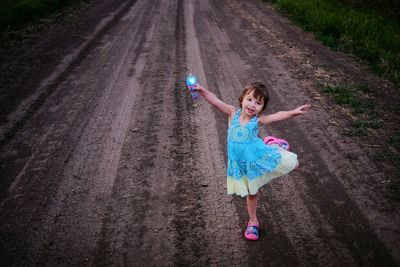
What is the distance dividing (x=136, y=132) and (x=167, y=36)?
555 cm

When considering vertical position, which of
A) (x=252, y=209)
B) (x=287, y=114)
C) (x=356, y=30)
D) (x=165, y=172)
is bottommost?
(x=165, y=172)

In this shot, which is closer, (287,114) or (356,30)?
(287,114)

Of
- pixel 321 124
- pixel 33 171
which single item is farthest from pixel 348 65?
pixel 33 171

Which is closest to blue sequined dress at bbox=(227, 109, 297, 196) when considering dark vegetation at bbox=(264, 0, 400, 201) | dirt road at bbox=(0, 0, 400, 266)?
dirt road at bbox=(0, 0, 400, 266)

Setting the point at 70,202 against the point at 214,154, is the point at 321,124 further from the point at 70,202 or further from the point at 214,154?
the point at 70,202

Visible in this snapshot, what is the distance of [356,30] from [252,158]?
8088 millimetres

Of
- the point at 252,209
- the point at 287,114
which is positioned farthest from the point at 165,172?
the point at 287,114

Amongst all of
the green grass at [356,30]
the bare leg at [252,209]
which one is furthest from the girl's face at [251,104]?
the green grass at [356,30]

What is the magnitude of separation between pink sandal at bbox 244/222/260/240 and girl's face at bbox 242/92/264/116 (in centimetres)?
120

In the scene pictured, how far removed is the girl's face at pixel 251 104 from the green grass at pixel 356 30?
17.3ft

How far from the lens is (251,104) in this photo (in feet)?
9.53

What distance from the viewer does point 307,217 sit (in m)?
3.54

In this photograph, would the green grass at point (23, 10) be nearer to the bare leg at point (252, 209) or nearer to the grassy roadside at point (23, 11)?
the grassy roadside at point (23, 11)

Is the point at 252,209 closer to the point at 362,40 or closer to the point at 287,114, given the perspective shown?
the point at 287,114
